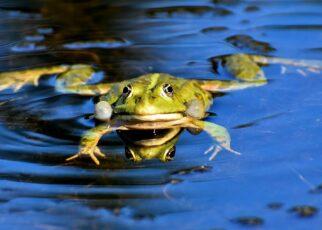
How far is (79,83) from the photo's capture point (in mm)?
6246

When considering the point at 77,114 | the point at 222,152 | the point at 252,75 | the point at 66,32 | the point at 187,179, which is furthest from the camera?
the point at 66,32

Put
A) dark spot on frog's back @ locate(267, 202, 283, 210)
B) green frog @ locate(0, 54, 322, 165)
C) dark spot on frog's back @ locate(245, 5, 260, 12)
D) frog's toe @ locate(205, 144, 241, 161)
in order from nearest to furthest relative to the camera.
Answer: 1. dark spot on frog's back @ locate(267, 202, 283, 210)
2. frog's toe @ locate(205, 144, 241, 161)
3. green frog @ locate(0, 54, 322, 165)
4. dark spot on frog's back @ locate(245, 5, 260, 12)

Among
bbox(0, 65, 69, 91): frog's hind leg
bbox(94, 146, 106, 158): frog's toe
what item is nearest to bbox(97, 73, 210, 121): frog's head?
bbox(94, 146, 106, 158): frog's toe

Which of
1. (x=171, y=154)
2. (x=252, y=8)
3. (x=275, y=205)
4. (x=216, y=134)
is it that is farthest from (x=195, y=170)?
(x=252, y=8)

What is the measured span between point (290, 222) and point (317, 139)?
3.86 ft

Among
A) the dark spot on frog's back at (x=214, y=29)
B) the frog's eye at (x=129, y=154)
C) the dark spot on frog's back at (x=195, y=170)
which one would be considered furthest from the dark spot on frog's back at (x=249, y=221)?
the dark spot on frog's back at (x=214, y=29)

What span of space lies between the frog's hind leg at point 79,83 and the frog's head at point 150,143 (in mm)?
941

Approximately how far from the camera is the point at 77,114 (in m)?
5.58

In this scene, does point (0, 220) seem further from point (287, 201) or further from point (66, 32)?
point (66, 32)

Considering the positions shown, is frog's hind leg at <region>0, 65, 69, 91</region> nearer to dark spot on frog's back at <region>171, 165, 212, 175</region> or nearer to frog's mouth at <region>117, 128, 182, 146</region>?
frog's mouth at <region>117, 128, 182, 146</region>

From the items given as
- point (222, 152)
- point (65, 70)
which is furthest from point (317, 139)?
point (65, 70)

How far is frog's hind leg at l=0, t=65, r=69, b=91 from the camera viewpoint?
6.31m

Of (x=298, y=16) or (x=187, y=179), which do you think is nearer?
(x=187, y=179)

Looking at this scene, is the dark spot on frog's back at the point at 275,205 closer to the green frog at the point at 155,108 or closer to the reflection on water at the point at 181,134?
the reflection on water at the point at 181,134
